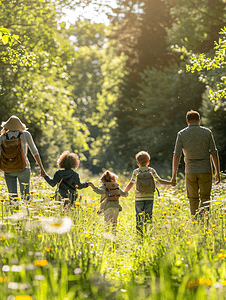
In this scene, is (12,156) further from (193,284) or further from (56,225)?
(193,284)

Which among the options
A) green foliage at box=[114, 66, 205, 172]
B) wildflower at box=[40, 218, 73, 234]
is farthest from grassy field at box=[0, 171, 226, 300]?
green foliage at box=[114, 66, 205, 172]

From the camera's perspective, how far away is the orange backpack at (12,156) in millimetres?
5660

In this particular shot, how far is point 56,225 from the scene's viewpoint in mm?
3928

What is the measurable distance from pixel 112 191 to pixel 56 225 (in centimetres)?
197

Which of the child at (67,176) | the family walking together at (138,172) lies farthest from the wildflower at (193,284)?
the child at (67,176)

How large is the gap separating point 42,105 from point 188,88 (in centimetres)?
929

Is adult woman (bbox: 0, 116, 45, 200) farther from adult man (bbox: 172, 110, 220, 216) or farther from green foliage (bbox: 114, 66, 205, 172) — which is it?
green foliage (bbox: 114, 66, 205, 172)

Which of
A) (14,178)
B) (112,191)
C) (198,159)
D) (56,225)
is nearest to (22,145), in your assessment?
(14,178)

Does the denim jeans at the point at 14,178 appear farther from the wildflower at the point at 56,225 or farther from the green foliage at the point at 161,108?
the green foliage at the point at 161,108

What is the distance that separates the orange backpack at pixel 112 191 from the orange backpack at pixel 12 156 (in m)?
1.41

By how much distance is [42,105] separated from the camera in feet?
40.5

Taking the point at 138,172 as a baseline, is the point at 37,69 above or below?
above

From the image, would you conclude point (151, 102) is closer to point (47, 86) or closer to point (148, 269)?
point (47, 86)

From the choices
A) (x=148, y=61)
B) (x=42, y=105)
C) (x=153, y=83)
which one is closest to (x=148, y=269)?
(x=42, y=105)
